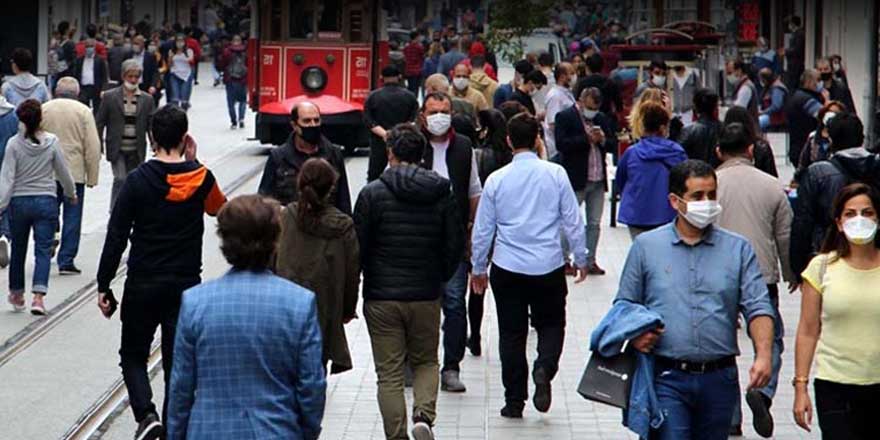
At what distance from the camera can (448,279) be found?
969 cm

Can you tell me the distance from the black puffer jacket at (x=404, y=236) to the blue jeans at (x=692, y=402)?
218 centimetres

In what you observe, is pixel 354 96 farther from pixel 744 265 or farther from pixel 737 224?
pixel 744 265

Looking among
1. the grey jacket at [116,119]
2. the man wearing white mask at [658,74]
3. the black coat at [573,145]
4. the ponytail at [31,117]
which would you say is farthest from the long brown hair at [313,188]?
the man wearing white mask at [658,74]

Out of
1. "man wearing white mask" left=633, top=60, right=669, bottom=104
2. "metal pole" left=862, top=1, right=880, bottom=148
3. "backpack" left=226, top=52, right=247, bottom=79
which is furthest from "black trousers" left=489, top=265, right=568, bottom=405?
"backpack" left=226, top=52, right=247, bottom=79

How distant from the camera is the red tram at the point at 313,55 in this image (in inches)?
1092

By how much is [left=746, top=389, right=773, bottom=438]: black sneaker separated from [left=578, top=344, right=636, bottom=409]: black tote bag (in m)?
2.34

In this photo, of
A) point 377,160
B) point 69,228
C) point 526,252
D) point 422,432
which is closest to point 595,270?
point 377,160

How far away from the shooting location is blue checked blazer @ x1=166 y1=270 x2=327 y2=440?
614cm

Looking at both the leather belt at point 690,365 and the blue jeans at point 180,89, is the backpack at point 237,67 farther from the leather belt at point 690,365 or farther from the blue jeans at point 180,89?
the leather belt at point 690,365

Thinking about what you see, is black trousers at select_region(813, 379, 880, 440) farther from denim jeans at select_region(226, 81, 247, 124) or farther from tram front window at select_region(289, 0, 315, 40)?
denim jeans at select_region(226, 81, 247, 124)

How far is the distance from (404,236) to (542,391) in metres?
1.51

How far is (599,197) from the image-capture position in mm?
16094

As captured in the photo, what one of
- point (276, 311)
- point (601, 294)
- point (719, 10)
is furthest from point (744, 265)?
point (719, 10)

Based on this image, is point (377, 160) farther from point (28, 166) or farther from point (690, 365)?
point (690, 365)
